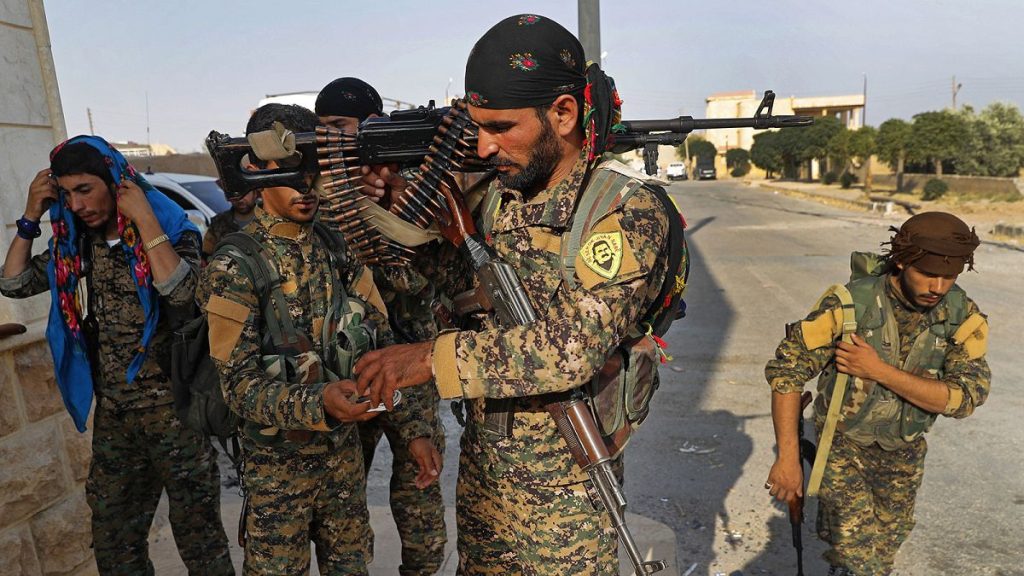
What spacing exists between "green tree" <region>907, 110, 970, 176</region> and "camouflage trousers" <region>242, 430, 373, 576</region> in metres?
31.9

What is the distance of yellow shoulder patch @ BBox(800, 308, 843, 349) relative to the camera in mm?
2701

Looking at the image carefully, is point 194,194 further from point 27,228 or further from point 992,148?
point 992,148

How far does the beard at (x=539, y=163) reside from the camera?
1812mm

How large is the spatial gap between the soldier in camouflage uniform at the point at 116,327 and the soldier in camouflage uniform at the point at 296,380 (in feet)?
2.04

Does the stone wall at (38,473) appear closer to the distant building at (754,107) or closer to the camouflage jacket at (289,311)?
the camouflage jacket at (289,311)

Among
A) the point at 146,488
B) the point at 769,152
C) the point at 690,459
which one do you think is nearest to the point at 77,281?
the point at 146,488

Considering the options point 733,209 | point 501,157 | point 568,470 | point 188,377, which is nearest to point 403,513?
point 188,377

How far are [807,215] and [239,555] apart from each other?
20.8 m

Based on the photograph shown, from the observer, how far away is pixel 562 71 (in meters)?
1.75

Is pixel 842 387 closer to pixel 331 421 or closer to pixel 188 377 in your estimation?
pixel 331 421

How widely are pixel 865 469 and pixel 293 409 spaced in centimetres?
217

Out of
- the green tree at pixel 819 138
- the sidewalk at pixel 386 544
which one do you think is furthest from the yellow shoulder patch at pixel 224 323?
the green tree at pixel 819 138

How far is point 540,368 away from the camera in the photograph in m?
1.63

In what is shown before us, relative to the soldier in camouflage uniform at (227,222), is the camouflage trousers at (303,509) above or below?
below
